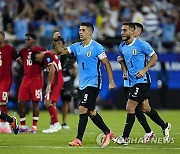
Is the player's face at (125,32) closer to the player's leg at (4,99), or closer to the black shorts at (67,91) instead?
the player's leg at (4,99)

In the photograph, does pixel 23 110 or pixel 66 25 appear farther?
pixel 66 25

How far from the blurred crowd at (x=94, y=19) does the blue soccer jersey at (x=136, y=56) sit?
13.2 meters

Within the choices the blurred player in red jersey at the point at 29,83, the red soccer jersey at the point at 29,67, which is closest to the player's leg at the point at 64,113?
the blurred player in red jersey at the point at 29,83

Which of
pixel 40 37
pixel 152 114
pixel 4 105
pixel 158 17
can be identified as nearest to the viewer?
pixel 152 114

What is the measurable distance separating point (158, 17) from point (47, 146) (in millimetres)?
16895

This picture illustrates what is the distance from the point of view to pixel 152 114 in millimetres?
15023

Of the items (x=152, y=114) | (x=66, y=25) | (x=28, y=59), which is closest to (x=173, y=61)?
(x=66, y=25)

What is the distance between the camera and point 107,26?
97.6 feet

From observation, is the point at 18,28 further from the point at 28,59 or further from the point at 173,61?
the point at 28,59

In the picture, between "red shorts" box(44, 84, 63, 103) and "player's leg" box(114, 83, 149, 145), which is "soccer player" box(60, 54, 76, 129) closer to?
"red shorts" box(44, 84, 63, 103)

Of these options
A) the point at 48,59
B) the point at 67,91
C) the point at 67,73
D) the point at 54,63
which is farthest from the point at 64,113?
the point at 48,59

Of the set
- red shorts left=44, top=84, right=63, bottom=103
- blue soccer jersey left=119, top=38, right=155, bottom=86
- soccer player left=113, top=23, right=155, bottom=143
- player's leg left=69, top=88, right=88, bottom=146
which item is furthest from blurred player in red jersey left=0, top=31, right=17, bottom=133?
blue soccer jersey left=119, top=38, right=155, bottom=86

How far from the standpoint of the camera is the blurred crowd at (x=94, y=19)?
93.2 ft

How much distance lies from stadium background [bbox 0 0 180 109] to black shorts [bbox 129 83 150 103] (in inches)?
517
